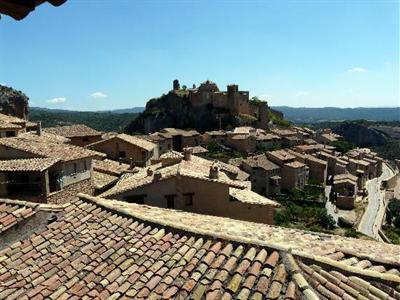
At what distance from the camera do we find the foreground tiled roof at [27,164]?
26406 millimetres

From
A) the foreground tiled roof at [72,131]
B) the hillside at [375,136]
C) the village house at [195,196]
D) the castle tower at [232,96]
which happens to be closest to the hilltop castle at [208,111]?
the castle tower at [232,96]

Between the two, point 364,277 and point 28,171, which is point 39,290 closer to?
point 364,277

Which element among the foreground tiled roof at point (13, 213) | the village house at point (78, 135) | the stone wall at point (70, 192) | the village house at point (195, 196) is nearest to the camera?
the foreground tiled roof at point (13, 213)

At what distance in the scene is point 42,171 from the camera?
26.0 meters

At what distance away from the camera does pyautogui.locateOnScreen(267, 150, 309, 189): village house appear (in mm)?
72831

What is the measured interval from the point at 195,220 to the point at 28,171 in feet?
61.7

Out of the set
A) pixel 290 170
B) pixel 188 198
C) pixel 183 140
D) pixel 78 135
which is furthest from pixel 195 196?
pixel 183 140

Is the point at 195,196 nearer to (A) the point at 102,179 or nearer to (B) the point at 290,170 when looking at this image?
(A) the point at 102,179

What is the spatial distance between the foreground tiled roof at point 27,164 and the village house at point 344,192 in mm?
55080

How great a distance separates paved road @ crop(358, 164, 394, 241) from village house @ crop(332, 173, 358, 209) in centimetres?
318

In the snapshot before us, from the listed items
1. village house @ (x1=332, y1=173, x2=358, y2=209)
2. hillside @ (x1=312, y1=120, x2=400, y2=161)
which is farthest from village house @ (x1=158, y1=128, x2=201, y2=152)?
hillside @ (x1=312, y1=120, x2=400, y2=161)

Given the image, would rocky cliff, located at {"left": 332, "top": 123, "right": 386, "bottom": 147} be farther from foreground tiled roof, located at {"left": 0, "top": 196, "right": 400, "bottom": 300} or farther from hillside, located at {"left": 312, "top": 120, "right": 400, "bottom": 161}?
foreground tiled roof, located at {"left": 0, "top": 196, "right": 400, "bottom": 300}

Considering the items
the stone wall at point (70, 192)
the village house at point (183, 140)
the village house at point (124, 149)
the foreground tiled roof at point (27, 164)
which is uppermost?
the foreground tiled roof at point (27, 164)

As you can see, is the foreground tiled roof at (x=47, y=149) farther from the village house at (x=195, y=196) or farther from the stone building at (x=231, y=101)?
the stone building at (x=231, y=101)
